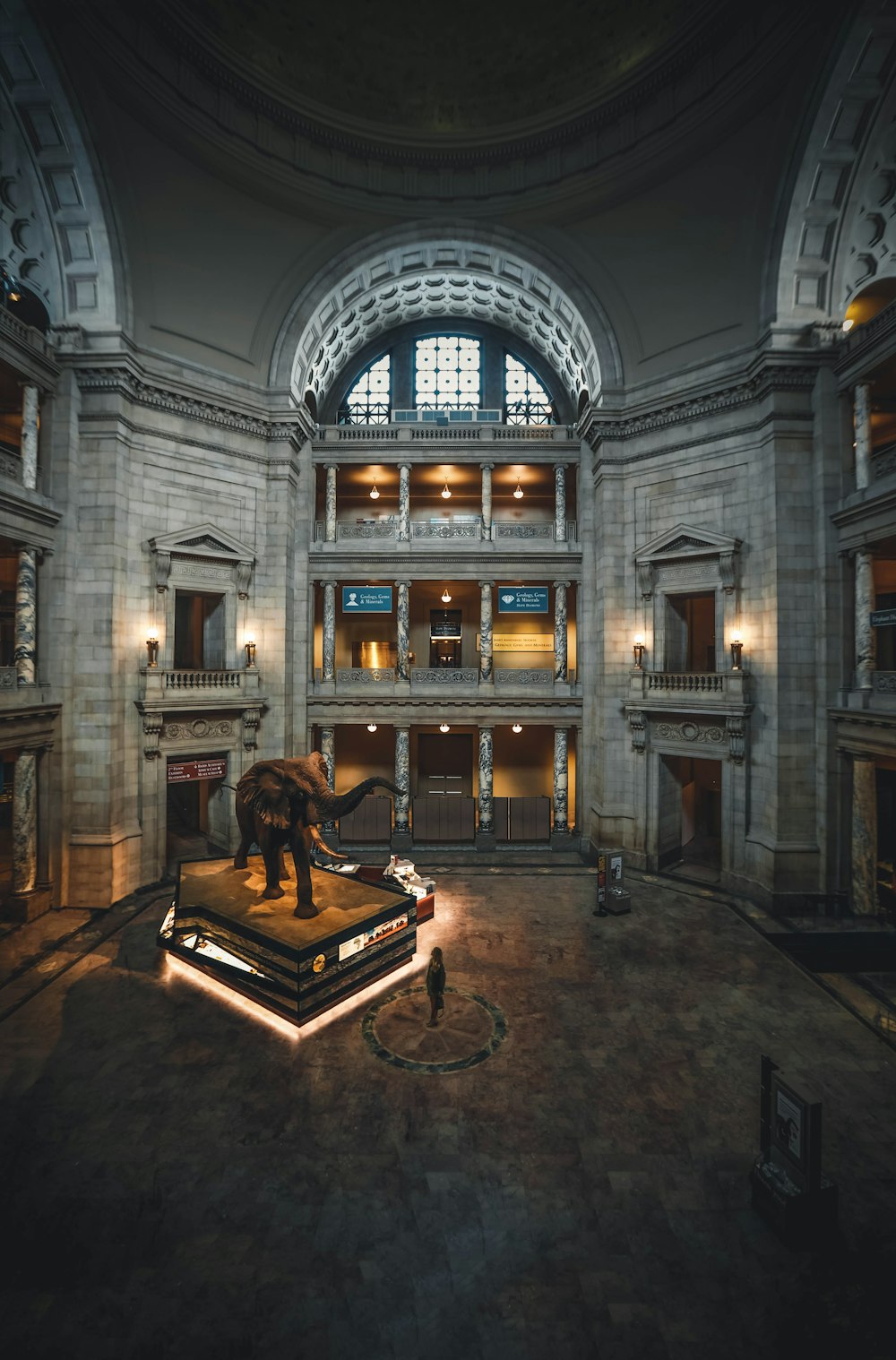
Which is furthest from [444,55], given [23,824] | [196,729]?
[23,824]

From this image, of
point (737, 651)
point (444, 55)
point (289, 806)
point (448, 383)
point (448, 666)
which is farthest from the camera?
point (448, 666)

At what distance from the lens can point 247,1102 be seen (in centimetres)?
849

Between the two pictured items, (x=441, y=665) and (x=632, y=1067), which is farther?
(x=441, y=665)

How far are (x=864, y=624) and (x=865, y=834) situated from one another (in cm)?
497

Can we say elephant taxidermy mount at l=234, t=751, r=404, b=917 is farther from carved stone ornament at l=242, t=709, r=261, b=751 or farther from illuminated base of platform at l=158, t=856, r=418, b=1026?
carved stone ornament at l=242, t=709, r=261, b=751

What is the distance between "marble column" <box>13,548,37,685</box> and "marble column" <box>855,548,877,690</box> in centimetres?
1964

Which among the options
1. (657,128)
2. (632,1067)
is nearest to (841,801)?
(632,1067)

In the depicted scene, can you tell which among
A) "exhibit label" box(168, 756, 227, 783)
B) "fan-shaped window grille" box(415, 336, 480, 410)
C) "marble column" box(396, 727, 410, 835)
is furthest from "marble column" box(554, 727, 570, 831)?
"fan-shaped window grille" box(415, 336, 480, 410)

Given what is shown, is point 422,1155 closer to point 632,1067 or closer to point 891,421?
point 632,1067

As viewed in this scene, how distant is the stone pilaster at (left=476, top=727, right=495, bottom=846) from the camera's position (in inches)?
821

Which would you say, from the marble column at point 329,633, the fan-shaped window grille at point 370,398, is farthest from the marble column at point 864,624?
the fan-shaped window grille at point 370,398

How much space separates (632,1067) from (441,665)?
55.6 feet

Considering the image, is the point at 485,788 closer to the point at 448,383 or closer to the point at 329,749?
the point at 329,749

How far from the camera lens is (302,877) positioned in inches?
468
